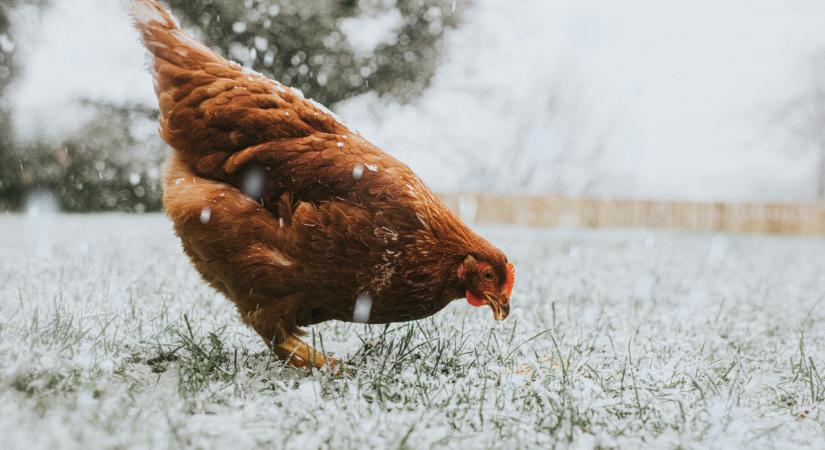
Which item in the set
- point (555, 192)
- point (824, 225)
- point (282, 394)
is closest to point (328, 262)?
point (282, 394)

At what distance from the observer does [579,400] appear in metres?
2.15

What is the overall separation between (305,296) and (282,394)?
0.40m

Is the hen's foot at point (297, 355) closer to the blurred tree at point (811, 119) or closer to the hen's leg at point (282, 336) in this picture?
the hen's leg at point (282, 336)

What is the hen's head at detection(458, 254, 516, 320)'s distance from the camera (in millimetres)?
2334

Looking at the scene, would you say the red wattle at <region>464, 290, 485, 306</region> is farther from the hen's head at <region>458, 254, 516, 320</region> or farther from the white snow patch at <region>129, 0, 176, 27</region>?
the white snow patch at <region>129, 0, 176, 27</region>

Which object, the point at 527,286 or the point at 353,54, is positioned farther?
the point at 353,54

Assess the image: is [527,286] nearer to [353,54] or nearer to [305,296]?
[305,296]

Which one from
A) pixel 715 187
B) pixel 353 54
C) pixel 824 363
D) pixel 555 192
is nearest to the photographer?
pixel 824 363

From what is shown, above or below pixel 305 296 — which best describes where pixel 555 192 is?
above

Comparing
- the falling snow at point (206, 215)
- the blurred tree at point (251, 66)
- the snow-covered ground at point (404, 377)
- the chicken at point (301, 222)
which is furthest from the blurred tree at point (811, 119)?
the falling snow at point (206, 215)

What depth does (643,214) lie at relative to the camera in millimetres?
15727

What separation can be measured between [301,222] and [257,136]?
498 mm

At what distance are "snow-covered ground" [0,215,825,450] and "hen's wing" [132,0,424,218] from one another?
0.70 metres

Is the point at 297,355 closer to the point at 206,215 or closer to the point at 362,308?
the point at 362,308
